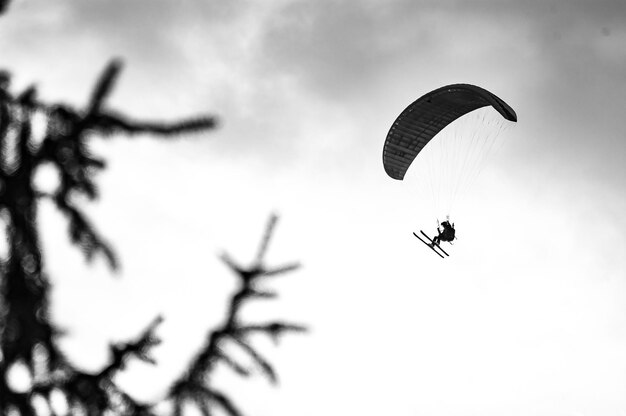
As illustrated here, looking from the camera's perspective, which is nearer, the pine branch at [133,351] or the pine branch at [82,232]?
the pine branch at [82,232]

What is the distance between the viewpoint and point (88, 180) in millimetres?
3359

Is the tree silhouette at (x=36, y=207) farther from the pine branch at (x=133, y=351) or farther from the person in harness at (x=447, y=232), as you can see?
the person in harness at (x=447, y=232)

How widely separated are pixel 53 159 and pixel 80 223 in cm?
35

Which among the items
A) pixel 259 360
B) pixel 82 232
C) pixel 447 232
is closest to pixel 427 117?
pixel 447 232

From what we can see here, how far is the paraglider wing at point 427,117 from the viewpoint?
→ 2750cm

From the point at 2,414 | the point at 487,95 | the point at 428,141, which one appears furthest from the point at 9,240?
the point at 428,141

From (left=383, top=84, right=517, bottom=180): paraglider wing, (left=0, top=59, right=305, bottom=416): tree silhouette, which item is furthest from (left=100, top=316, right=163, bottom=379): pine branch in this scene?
(left=383, top=84, right=517, bottom=180): paraglider wing

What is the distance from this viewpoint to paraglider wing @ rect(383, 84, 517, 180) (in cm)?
2750

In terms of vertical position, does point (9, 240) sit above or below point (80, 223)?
below

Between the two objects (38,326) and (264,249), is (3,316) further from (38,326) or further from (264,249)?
(264,249)

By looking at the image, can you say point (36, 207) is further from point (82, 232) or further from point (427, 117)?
point (427, 117)

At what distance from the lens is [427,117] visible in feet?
97.4

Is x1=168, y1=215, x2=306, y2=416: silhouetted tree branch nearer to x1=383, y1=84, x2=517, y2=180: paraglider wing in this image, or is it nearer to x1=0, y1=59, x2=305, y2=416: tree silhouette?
x1=0, y1=59, x2=305, y2=416: tree silhouette

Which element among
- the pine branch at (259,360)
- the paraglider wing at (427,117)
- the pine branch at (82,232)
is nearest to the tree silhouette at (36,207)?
the pine branch at (82,232)
